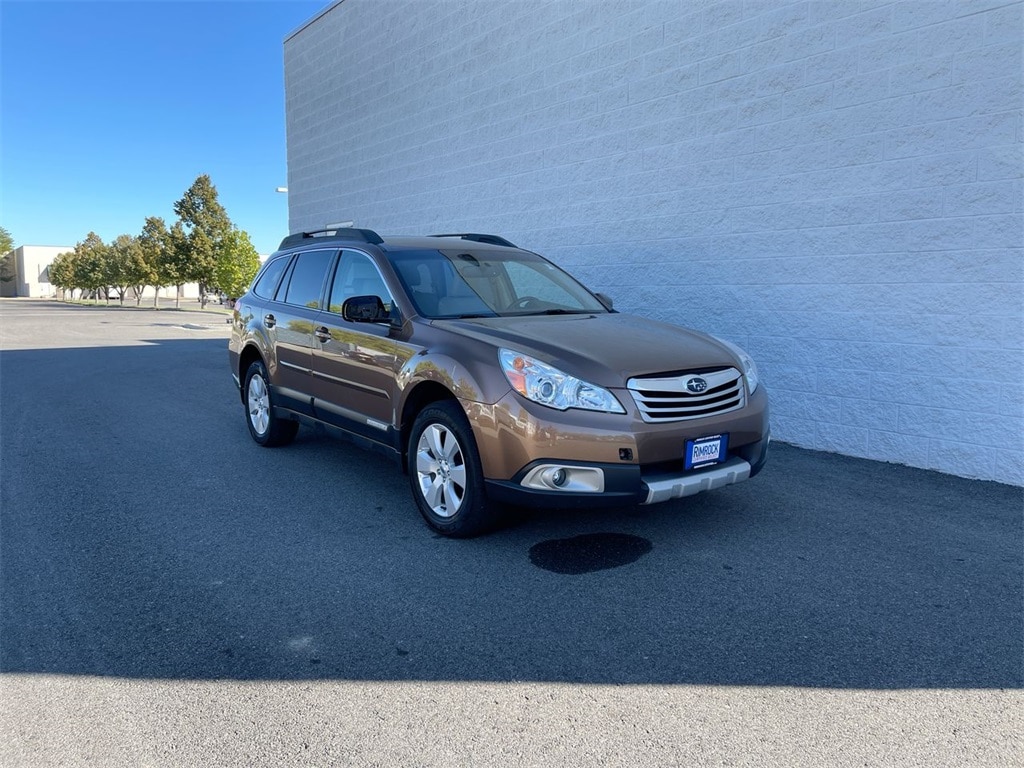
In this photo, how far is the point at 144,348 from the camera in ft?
57.2

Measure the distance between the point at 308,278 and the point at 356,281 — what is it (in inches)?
35.2

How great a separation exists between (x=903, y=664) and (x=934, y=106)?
4573 millimetres

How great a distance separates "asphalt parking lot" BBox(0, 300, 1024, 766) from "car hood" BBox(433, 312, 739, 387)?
40.9 inches

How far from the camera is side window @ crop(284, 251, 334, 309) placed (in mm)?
6012

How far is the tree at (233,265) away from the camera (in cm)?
5453

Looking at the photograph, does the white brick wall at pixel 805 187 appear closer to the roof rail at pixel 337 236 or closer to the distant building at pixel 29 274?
the roof rail at pixel 337 236

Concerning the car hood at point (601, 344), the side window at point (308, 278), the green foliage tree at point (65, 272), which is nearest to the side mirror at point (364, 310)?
the car hood at point (601, 344)

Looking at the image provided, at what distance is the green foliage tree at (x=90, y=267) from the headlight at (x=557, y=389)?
242 ft

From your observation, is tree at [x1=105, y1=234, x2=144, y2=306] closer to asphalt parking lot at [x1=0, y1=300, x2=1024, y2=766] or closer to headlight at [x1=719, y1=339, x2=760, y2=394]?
asphalt parking lot at [x1=0, y1=300, x2=1024, y2=766]

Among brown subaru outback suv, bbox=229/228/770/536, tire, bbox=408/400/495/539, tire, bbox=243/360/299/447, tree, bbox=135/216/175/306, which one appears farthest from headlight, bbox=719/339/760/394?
tree, bbox=135/216/175/306

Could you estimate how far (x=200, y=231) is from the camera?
54531 mm

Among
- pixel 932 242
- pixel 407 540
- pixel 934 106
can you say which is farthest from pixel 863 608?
pixel 934 106

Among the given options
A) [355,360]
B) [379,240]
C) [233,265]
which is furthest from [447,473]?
[233,265]

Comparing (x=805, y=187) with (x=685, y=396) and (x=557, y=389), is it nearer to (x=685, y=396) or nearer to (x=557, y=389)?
(x=685, y=396)
